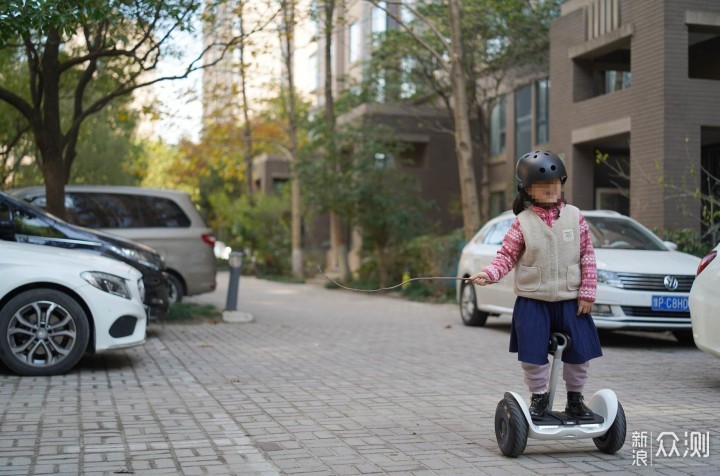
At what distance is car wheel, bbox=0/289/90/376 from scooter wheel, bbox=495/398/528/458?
4578mm

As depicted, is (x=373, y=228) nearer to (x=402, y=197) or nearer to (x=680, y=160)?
(x=402, y=197)

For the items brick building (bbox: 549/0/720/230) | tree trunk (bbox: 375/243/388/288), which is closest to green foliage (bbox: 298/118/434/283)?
tree trunk (bbox: 375/243/388/288)

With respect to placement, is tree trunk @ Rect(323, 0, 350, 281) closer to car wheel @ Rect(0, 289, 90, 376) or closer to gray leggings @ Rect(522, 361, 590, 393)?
car wheel @ Rect(0, 289, 90, 376)

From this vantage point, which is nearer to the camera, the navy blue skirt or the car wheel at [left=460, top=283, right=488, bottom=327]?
the navy blue skirt

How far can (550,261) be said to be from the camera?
5.36 metres

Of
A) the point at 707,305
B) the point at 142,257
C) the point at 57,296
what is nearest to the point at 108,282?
the point at 57,296

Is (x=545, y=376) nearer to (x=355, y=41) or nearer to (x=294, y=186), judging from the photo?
(x=294, y=186)

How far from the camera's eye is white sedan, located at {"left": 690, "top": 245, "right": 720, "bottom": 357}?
754 cm

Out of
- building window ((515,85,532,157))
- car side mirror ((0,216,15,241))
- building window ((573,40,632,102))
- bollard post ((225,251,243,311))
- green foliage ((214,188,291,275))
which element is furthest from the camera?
green foliage ((214,188,291,275))

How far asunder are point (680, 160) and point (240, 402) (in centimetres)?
1139

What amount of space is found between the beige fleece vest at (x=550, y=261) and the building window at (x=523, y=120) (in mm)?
20773

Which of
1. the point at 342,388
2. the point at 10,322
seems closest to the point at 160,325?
the point at 10,322

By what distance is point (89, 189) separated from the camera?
1454 cm

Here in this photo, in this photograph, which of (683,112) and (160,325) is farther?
(683,112)
